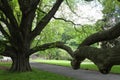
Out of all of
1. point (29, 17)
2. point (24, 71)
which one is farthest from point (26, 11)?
point (24, 71)

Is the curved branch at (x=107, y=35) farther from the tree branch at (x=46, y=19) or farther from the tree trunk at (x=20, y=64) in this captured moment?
the tree trunk at (x=20, y=64)

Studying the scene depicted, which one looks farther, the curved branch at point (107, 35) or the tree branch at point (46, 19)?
the tree branch at point (46, 19)

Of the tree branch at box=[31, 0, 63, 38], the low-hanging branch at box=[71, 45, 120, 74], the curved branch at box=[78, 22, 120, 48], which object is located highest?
the tree branch at box=[31, 0, 63, 38]

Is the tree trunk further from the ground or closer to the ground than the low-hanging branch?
further from the ground

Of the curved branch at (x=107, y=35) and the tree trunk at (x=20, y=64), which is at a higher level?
the tree trunk at (x=20, y=64)

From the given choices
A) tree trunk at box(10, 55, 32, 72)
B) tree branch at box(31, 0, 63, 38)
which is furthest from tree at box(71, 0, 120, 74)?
tree trunk at box(10, 55, 32, 72)

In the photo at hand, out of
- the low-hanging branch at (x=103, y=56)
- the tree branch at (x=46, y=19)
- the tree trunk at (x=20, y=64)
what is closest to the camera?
the low-hanging branch at (x=103, y=56)

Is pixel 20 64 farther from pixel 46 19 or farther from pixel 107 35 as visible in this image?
pixel 107 35

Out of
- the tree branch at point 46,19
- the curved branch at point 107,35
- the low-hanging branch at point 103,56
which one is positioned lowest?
the low-hanging branch at point 103,56

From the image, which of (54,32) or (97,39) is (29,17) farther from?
(97,39)

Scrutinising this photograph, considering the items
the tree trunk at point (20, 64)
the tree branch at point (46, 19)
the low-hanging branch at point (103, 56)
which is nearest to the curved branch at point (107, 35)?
the low-hanging branch at point (103, 56)

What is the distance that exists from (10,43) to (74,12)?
29.1ft

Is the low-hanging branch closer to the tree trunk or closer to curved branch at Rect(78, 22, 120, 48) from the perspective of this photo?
curved branch at Rect(78, 22, 120, 48)

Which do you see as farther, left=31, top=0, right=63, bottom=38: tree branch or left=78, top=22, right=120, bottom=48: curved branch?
left=31, top=0, right=63, bottom=38: tree branch
